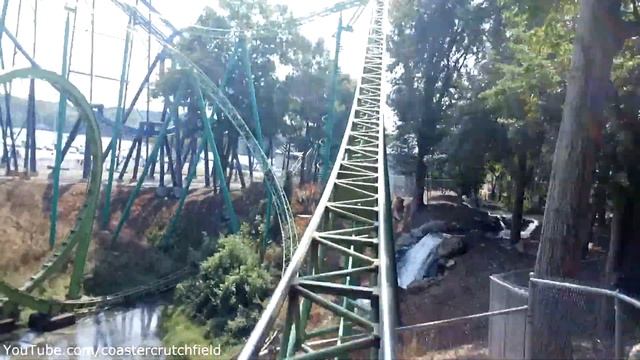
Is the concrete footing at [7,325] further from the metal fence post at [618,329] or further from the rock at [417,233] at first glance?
the metal fence post at [618,329]

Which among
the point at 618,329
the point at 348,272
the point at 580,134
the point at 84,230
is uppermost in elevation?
the point at 580,134

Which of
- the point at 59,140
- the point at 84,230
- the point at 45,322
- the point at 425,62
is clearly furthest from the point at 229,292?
the point at 425,62

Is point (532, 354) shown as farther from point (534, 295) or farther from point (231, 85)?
point (231, 85)

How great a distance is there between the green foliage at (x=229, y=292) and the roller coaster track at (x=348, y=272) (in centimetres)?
300

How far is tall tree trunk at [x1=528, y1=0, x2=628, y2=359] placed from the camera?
226 inches

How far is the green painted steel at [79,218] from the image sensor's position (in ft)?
45.9

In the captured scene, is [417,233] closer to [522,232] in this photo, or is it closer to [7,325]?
[522,232]

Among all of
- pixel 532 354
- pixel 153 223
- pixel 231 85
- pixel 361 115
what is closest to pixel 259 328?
pixel 532 354

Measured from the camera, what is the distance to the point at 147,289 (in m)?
16.7

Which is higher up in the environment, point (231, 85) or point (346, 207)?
point (231, 85)

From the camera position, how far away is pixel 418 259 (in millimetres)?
14344

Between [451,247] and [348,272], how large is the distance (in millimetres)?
10165

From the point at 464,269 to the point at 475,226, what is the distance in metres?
4.75

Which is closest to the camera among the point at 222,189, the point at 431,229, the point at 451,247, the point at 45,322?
the point at 45,322
